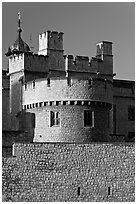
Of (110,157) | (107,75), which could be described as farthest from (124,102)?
(110,157)

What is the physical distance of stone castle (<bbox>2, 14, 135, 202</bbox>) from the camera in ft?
84.9

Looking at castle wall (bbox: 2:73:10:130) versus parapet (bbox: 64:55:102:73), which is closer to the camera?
castle wall (bbox: 2:73:10:130)

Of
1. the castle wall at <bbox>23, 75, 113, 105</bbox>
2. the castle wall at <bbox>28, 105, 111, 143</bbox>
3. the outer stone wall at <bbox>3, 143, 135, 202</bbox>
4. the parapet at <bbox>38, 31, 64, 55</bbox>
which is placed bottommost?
the outer stone wall at <bbox>3, 143, 135, 202</bbox>

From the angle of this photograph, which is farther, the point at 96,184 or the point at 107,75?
the point at 107,75

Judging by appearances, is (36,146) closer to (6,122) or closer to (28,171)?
(28,171)

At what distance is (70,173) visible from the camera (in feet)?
87.1

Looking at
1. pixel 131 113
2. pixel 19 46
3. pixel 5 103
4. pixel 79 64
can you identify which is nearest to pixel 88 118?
pixel 5 103

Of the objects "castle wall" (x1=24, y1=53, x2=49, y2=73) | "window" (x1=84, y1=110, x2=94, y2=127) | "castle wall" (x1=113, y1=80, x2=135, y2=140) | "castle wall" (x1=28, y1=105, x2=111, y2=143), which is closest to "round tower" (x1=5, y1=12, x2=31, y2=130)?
"castle wall" (x1=24, y1=53, x2=49, y2=73)

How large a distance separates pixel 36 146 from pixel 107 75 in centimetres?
1710

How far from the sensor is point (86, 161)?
27031mm

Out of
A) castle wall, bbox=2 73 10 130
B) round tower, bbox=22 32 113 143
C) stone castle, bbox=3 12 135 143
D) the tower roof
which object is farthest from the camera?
the tower roof

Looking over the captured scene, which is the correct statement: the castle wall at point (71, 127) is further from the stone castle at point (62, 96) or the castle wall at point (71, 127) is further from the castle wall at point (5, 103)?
the castle wall at point (5, 103)

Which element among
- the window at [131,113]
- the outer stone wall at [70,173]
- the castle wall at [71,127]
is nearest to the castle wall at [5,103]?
the castle wall at [71,127]

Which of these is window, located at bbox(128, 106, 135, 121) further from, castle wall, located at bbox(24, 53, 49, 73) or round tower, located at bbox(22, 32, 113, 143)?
round tower, located at bbox(22, 32, 113, 143)
